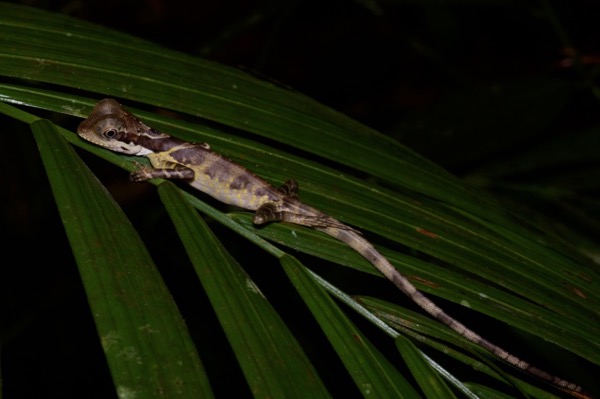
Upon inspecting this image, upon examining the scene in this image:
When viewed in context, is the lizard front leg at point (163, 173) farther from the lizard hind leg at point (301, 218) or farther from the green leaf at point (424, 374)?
the green leaf at point (424, 374)

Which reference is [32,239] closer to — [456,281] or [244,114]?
[244,114]

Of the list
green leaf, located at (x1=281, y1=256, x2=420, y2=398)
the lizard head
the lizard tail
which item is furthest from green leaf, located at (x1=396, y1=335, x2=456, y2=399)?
the lizard head

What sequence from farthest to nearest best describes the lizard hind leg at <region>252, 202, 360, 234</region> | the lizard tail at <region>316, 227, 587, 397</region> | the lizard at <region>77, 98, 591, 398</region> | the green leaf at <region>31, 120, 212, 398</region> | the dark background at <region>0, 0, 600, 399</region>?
the dark background at <region>0, 0, 600, 399</region>, the lizard hind leg at <region>252, 202, 360, 234</region>, the lizard at <region>77, 98, 591, 398</region>, the lizard tail at <region>316, 227, 587, 397</region>, the green leaf at <region>31, 120, 212, 398</region>

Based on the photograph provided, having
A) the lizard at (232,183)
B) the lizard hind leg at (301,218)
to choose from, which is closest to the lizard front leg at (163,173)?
the lizard at (232,183)

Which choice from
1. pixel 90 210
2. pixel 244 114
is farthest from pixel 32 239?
pixel 90 210

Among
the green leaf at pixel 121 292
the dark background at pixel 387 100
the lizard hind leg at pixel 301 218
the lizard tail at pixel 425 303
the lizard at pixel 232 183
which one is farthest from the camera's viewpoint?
the dark background at pixel 387 100

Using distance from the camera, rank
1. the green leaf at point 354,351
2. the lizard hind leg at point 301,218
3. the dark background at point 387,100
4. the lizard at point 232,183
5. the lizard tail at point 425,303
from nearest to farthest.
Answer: the green leaf at point 354,351 → the lizard tail at point 425,303 → the lizard at point 232,183 → the lizard hind leg at point 301,218 → the dark background at point 387,100

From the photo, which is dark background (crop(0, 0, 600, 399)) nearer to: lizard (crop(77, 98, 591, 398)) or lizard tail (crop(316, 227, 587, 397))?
lizard (crop(77, 98, 591, 398))

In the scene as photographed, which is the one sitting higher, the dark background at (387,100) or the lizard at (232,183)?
the dark background at (387,100)
